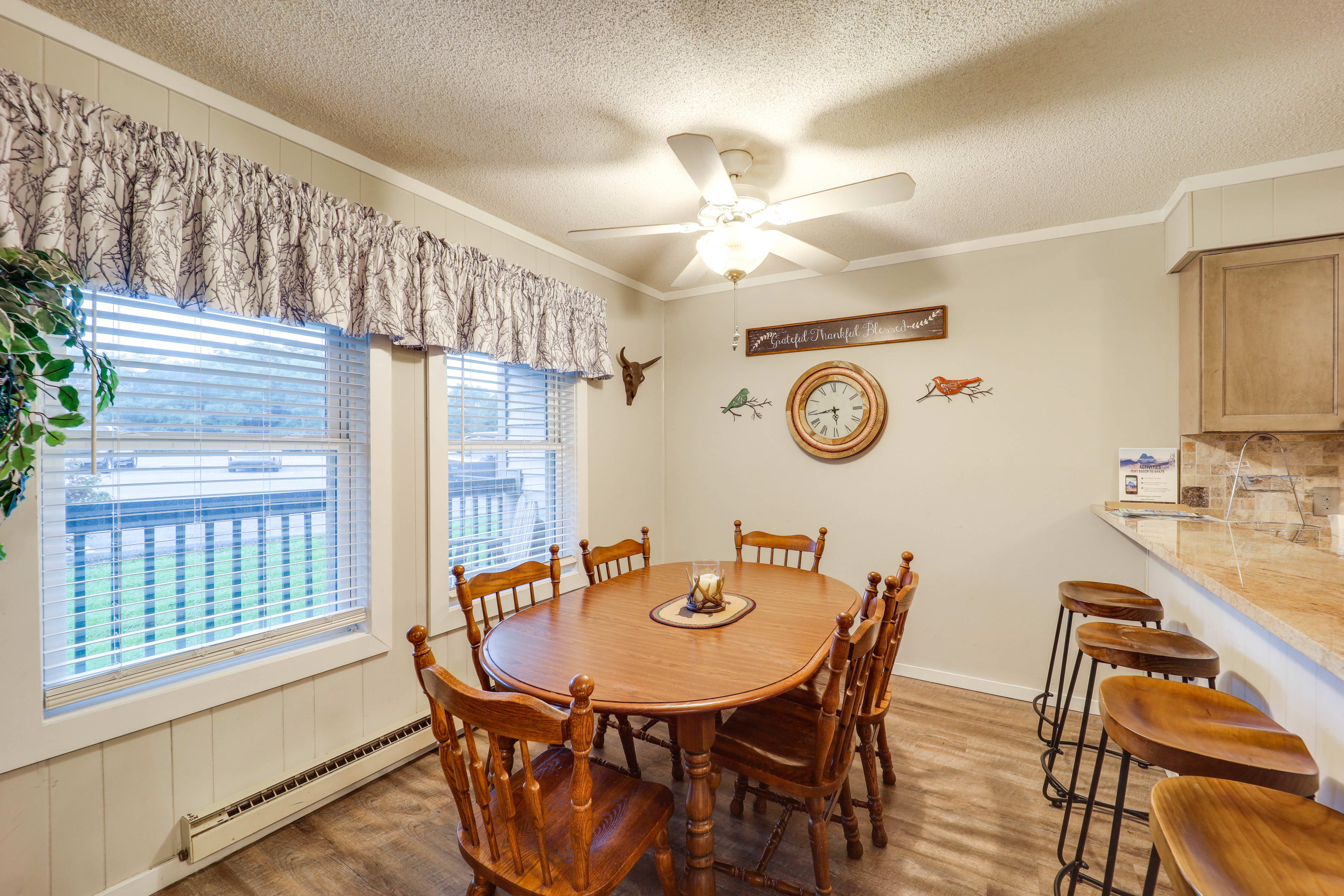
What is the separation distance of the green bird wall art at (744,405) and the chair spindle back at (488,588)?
1.85m

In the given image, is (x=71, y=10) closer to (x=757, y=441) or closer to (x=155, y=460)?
(x=155, y=460)

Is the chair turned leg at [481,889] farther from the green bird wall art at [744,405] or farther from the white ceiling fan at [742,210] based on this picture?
the green bird wall art at [744,405]

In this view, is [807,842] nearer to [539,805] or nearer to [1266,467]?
[539,805]

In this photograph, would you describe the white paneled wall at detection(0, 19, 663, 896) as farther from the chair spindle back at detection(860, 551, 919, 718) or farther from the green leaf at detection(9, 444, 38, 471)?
the chair spindle back at detection(860, 551, 919, 718)

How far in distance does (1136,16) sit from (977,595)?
258 centimetres

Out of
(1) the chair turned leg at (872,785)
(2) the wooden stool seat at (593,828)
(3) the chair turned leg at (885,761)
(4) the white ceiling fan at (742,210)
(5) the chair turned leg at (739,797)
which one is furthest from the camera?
(3) the chair turned leg at (885,761)

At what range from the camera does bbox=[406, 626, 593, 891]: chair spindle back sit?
3.42 feet

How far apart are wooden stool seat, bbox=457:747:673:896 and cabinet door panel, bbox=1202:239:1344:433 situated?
2811mm

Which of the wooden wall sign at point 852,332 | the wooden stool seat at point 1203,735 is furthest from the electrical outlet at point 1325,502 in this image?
the wooden stool seat at point 1203,735

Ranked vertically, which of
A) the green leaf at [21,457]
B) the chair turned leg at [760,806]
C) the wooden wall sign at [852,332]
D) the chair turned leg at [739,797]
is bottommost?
the chair turned leg at [760,806]

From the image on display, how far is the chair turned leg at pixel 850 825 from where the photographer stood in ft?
5.88

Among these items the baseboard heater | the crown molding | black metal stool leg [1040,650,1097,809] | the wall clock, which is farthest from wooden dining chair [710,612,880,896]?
the crown molding

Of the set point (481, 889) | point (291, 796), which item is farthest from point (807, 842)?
point (291, 796)

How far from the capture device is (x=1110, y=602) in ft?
6.86
